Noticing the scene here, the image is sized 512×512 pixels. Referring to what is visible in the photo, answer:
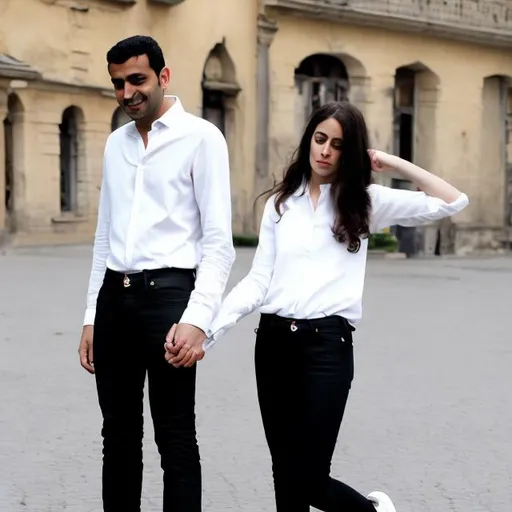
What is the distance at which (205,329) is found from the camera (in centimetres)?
415

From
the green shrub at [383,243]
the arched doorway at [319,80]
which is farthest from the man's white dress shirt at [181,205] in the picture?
the arched doorway at [319,80]

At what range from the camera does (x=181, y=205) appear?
424cm

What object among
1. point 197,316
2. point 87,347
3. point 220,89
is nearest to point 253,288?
point 197,316

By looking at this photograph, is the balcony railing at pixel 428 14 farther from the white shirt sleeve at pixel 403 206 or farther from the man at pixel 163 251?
the man at pixel 163 251

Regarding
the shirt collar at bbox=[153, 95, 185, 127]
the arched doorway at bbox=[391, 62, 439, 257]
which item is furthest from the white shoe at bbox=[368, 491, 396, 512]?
the arched doorway at bbox=[391, 62, 439, 257]

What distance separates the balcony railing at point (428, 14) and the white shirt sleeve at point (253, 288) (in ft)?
77.5

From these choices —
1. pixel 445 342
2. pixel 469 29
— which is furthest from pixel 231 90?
pixel 445 342

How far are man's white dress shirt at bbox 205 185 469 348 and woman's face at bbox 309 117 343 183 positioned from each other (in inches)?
3.7

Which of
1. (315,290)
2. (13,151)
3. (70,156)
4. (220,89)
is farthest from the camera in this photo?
(220,89)

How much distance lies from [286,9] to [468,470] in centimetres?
2243

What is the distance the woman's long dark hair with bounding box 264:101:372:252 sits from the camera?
14.4 ft

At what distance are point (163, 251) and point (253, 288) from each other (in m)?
0.37

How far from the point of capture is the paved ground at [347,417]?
5953 mm

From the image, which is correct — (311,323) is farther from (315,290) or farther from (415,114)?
(415,114)
